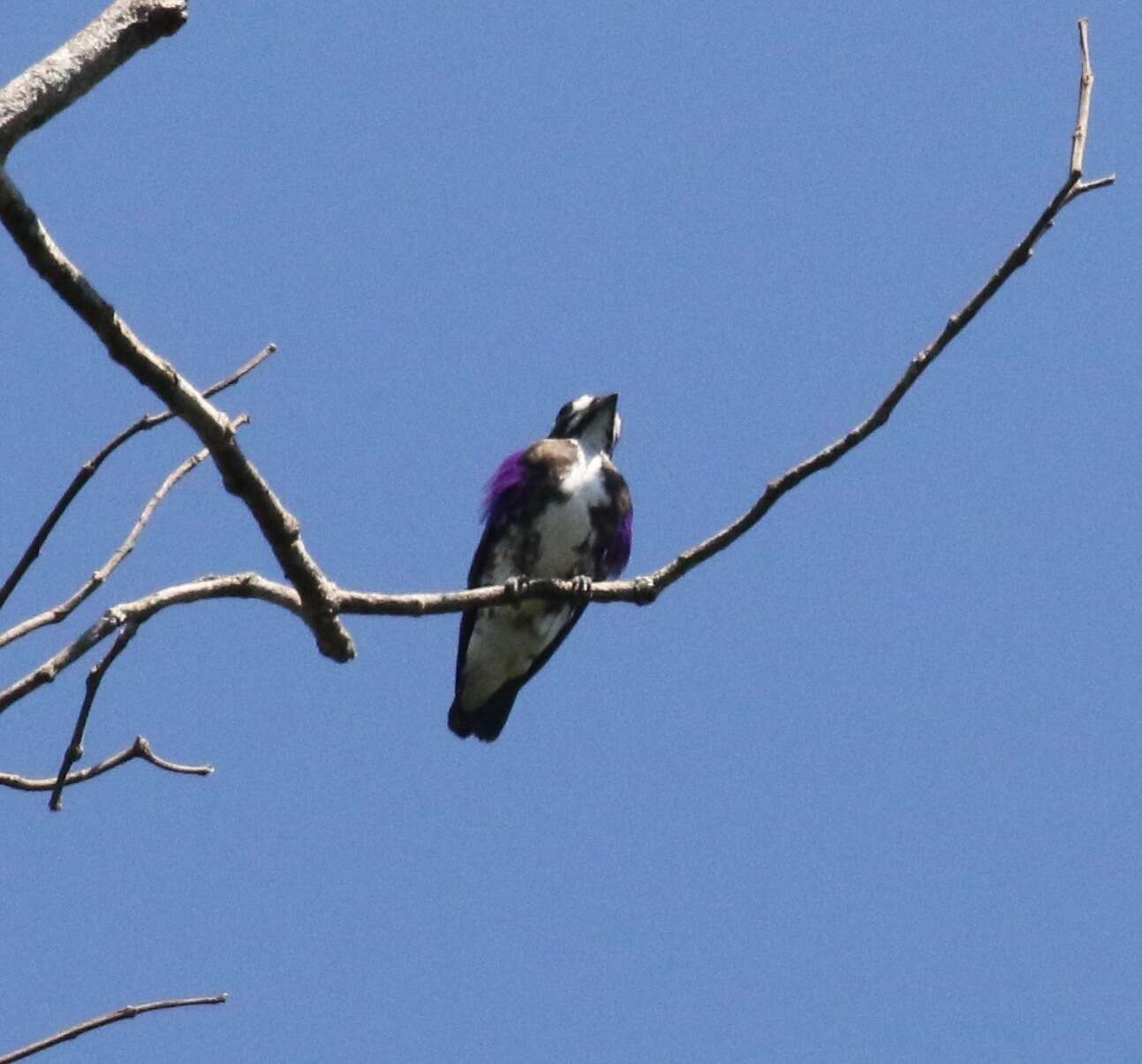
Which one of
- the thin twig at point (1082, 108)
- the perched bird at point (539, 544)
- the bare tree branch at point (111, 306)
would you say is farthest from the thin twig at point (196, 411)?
the perched bird at point (539, 544)

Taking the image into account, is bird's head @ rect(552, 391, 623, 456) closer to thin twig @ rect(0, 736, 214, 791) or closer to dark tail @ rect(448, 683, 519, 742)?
dark tail @ rect(448, 683, 519, 742)

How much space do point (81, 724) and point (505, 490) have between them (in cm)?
485

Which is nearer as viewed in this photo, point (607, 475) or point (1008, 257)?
point (1008, 257)

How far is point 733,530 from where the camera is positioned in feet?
12.9

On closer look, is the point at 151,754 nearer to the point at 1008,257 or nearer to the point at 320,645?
the point at 320,645

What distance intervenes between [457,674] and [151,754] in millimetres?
5056

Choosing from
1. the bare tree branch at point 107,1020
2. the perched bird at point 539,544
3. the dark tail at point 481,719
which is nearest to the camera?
the bare tree branch at point 107,1020

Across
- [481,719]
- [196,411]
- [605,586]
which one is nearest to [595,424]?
[481,719]

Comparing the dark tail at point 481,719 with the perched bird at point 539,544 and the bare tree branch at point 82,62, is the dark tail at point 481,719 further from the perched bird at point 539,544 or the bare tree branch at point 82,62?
the bare tree branch at point 82,62

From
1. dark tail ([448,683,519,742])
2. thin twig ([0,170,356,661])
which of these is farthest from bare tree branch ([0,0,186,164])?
dark tail ([448,683,519,742])

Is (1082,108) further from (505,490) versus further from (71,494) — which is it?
(505,490)

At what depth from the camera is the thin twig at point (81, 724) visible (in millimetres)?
2979

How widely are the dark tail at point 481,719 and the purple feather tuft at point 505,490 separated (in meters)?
0.91

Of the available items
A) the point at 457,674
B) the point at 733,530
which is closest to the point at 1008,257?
the point at 733,530
